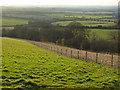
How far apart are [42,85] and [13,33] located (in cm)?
6755

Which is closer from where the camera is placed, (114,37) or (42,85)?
(42,85)

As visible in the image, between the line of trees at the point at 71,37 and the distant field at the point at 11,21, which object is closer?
the line of trees at the point at 71,37

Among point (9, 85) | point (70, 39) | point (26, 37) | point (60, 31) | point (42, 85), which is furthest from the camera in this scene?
point (26, 37)

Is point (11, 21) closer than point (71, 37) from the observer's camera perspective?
No

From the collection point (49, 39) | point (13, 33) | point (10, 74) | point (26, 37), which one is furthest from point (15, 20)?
point (10, 74)

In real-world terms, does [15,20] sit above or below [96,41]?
above

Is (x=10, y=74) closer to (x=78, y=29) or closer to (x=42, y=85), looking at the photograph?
(x=42, y=85)

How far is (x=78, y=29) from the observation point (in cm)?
5881

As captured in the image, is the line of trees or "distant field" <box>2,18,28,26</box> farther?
"distant field" <box>2,18,28,26</box>

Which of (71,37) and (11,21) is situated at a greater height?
(11,21)

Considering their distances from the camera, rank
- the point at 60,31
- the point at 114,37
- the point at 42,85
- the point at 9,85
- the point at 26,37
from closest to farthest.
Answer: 1. the point at 9,85
2. the point at 42,85
3. the point at 114,37
4. the point at 60,31
5. the point at 26,37

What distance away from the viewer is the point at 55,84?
11.9 m

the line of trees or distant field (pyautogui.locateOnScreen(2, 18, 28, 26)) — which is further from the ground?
distant field (pyautogui.locateOnScreen(2, 18, 28, 26))

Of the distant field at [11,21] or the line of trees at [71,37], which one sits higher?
the distant field at [11,21]
